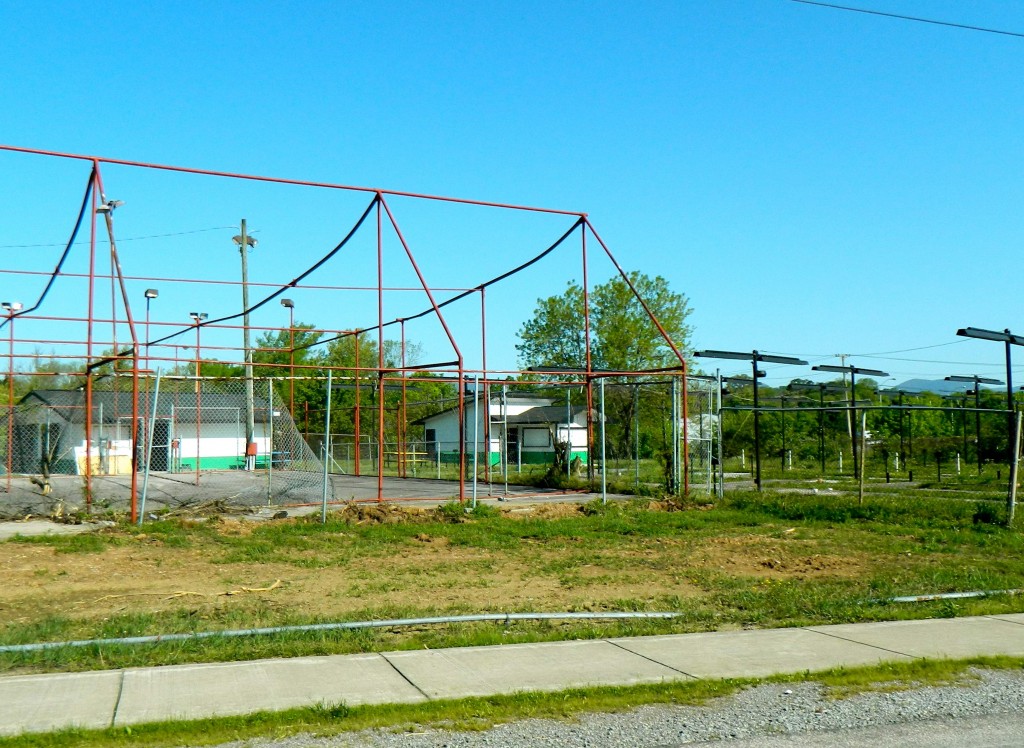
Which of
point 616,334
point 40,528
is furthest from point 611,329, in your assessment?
point 40,528

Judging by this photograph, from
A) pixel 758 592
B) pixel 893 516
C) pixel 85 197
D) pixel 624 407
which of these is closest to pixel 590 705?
pixel 758 592

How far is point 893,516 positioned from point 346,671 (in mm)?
13214

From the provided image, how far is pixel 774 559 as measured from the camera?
12711mm

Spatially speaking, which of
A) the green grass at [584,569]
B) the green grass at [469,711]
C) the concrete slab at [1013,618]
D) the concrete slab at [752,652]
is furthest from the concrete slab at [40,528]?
the concrete slab at [1013,618]

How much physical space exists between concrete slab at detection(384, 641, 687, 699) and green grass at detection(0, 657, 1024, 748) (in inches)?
8.6

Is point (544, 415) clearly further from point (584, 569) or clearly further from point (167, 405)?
point (584, 569)

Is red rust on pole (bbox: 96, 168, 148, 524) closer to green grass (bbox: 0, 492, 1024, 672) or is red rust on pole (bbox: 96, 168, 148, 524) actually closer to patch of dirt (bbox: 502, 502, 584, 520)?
green grass (bbox: 0, 492, 1024, 672)

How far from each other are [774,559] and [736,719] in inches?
280

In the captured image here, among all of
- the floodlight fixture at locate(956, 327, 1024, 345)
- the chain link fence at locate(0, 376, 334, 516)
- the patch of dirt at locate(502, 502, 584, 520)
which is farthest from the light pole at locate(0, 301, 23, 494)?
the floodlight fixture at locate(956, 327, 1024, 345)

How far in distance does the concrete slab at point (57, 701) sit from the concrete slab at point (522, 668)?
1996mm

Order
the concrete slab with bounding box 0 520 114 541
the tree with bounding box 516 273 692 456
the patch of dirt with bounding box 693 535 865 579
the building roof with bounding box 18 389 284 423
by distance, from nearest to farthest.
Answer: the patch of dirt with bounding box 693 535 865 579 < the concrete slab with bounding box 0 520 114 541 < the building roof with bounding box 18 389 284 423 < the tree with bounding box 516 273 692 456

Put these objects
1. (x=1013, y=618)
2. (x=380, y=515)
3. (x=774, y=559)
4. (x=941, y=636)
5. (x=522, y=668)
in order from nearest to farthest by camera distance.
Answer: (x=522, y=668) < (x=941, y=636) < (x=1013, y=618) < (x=774, y=559) < (x=380, y=515)

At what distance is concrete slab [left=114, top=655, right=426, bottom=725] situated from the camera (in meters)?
5.92

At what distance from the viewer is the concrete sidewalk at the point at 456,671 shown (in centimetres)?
597
